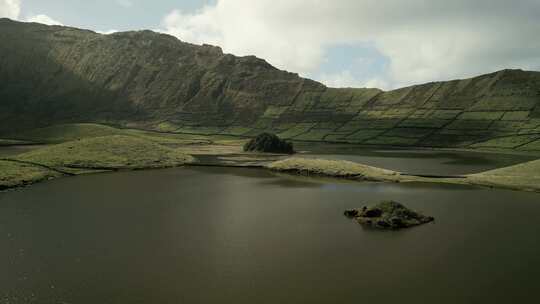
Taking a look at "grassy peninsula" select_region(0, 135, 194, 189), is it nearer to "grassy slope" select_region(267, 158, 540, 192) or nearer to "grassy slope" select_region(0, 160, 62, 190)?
"grassy slope" select_region(0, 160, 62, 190)

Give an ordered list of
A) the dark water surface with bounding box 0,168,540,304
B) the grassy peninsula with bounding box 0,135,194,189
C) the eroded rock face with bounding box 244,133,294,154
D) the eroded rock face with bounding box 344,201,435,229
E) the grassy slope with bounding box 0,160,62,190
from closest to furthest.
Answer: the dark water surface with bounding box 0,168,540,304, the eroded rock face with bounding box 344,201,435,229, the grassy slope with bounding box 0,160,62,190, the grassy peninsula with bounding box 0,135,194,189, the eroded rock face with bounding box 244,133,294,154

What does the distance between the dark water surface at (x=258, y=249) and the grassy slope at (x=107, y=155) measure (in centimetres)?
4060

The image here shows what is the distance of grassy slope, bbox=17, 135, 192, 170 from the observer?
12094 centimetres

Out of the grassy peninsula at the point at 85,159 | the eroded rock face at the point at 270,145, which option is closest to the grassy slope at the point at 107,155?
the grassy peninsula at the point at 85,159

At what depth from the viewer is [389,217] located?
200ft

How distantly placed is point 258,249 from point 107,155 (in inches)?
3889

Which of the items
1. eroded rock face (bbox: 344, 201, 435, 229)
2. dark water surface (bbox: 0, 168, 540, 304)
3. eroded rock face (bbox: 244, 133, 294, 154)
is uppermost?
eroded rock face (bbox: 244, 133, 294, 154)

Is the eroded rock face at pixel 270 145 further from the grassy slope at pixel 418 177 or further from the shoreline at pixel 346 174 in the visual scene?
the grassy slope at pixel 418 177

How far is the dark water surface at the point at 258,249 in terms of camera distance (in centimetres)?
3678

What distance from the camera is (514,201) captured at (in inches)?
3014

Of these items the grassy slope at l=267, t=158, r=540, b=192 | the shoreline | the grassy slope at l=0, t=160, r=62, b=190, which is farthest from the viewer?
the shoreline

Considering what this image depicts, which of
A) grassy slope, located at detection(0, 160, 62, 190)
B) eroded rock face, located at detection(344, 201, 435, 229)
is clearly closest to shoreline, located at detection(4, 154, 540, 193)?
grassy slope, located at detection(0, 160, 62, 190)

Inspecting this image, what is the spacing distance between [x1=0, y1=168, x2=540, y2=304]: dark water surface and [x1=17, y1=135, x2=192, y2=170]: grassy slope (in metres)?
40.6

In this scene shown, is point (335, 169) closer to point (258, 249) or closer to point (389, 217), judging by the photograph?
point (389, 217)
